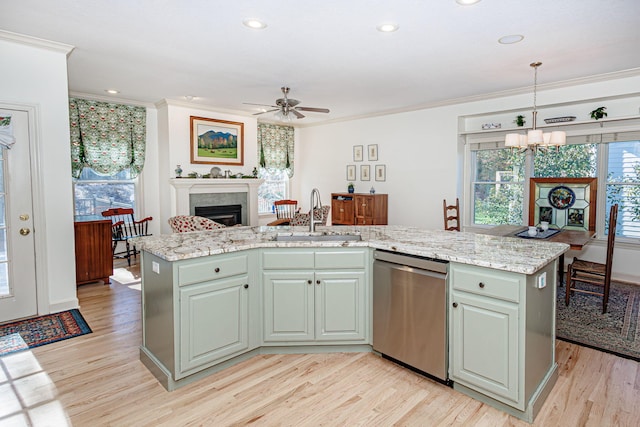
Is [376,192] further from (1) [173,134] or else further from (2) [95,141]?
(2) [95,141]

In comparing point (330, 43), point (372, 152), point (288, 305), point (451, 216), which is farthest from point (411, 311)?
point (372, 152)

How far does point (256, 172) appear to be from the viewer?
767cm

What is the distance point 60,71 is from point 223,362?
3297mm

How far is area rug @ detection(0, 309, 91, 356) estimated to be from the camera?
3.20m

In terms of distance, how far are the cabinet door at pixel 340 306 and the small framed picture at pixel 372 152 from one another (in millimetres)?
4845

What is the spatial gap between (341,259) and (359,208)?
176 inches

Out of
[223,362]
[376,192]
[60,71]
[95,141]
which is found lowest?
[223,362]

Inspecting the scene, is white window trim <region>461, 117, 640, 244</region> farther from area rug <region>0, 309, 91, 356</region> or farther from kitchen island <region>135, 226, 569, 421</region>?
area rug <region>0, 309, 91, 356</region>

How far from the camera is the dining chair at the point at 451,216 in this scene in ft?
19.4

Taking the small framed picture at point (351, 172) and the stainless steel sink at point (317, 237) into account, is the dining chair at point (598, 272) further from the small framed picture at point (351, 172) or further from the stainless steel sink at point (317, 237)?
the small framed picture at point (351, 172)

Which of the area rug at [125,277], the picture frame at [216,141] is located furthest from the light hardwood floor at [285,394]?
the picture frame at [216,141]

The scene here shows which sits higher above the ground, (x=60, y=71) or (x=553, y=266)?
(x=60, y=71)

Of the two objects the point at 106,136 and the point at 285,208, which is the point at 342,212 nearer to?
the point at 285,208

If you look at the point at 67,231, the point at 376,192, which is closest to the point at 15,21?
the point at 67,231
